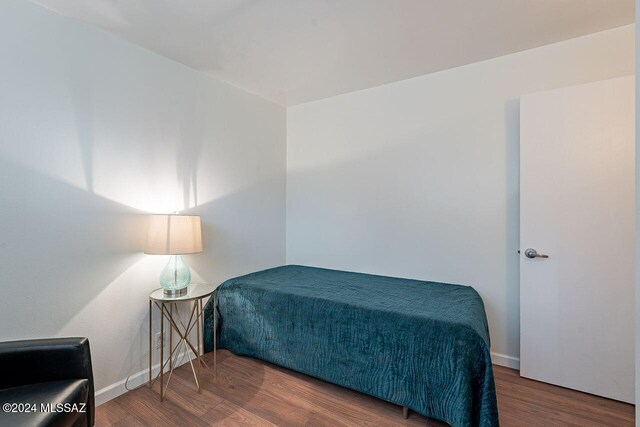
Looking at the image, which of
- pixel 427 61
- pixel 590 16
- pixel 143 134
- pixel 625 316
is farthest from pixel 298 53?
pixel 625 316

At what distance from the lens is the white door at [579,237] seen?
189cm

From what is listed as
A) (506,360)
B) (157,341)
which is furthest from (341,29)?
(506,360)

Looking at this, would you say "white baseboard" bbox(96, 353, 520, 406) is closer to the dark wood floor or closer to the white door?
the dark wood floor

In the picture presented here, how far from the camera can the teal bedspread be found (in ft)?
5.36

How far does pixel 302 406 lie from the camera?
1914 millimetres

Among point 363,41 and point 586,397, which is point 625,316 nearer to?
point 586,397

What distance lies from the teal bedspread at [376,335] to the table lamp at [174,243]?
21.6 inches

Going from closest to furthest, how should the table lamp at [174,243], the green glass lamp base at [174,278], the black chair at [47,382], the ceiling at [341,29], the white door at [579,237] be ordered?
the black chair at [47,382] < the ceiling at [341,29] < the white door at [579,237] < the table lamp at [174,243] < the green glass lamp base at [174,278]

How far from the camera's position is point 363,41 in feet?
7.03

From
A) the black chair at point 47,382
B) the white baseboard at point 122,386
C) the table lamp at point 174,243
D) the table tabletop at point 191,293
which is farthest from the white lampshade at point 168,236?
the white baseboard at point 122,386

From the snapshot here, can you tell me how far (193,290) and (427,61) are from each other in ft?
8.41

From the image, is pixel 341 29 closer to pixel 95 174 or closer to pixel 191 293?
pixel 95 174

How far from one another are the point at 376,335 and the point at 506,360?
1.24 metres

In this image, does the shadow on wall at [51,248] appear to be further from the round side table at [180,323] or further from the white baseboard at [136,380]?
the white baseboard at [136,380]
